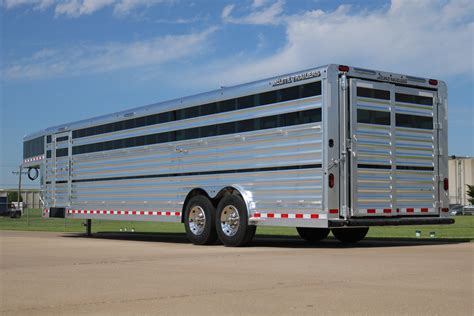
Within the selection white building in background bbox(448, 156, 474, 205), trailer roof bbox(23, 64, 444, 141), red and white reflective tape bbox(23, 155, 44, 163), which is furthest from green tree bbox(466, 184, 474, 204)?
trailer roof bbox(23, 64, 444, 141)

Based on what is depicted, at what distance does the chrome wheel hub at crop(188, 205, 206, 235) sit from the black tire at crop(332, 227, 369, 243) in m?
3.16

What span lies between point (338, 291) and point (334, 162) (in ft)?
17.9

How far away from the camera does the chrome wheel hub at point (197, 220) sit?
50.9 feet

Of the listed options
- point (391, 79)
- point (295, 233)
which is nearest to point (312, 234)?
point (391, 79)

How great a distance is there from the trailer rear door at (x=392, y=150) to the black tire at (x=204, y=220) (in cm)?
351

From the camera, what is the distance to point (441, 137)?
47.6 ft

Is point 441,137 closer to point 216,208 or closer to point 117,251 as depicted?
point 216,208

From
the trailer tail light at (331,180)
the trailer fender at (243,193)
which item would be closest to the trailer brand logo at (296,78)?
the trailer tail light at (331,180)

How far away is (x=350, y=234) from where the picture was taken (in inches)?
642

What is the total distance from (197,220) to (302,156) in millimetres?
3549

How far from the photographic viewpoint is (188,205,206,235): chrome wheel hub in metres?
15.5

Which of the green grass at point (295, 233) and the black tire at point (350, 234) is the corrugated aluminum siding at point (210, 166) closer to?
the black tire at point (350, 234)

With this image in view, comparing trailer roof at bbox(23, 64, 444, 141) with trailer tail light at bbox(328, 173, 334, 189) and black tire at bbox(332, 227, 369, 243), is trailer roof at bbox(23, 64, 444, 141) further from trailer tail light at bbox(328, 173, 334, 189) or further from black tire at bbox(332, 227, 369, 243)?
black tire at bbox(332, 227, 369, 243)

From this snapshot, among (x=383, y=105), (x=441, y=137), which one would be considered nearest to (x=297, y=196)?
(x=383, y=105)
